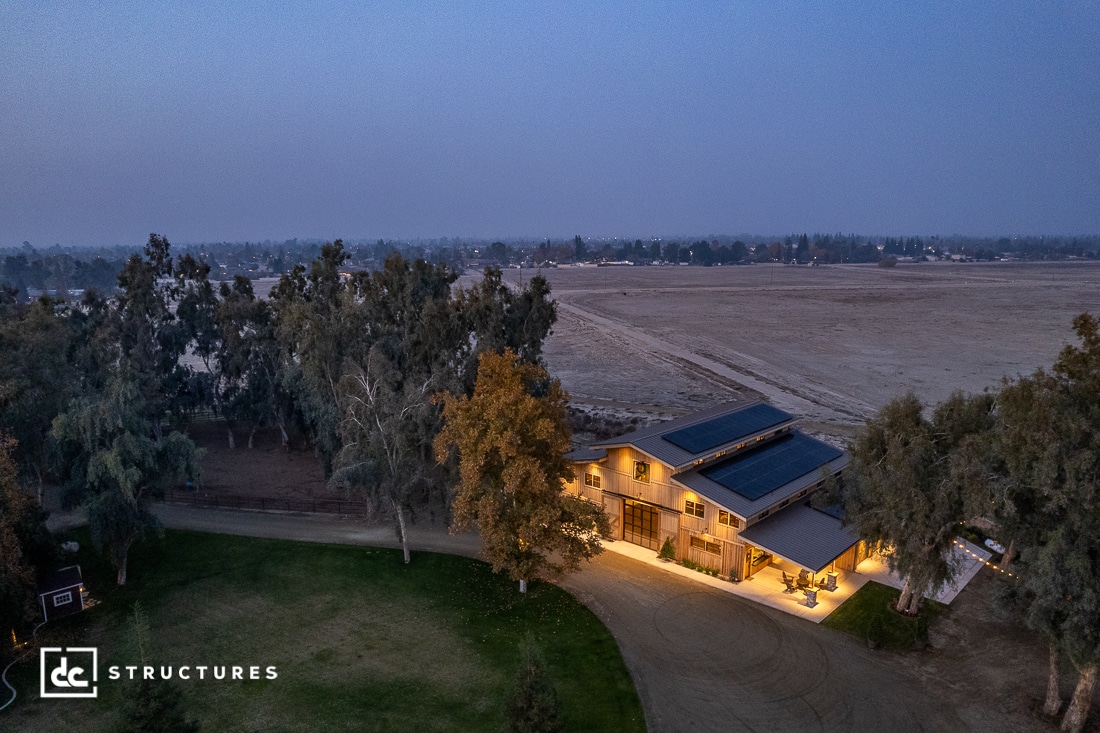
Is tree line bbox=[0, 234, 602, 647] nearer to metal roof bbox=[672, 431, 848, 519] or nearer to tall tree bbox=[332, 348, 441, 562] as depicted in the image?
tall tree bbox=[332, 348, 441, 562]

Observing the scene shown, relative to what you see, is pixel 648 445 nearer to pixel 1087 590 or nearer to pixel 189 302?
pixel 1087 590

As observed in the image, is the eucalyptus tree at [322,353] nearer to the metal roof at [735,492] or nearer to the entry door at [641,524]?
the entry door at [641,524]

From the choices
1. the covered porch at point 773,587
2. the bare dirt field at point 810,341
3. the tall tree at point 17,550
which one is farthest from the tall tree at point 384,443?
the bare dirt field at point 810,341

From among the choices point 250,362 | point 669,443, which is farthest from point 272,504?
point 669,443

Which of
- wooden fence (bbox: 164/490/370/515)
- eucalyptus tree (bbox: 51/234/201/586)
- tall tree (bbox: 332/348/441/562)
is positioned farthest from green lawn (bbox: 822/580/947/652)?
eucalyptus tree (bbox: 51/234/201/586)

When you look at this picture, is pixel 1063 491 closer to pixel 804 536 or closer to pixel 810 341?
pixel 804 536

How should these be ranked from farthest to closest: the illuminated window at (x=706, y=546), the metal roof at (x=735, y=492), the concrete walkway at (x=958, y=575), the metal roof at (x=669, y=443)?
1. the metal roof at (x=669, y=443)
2. the illuminated window at (x=706, y=546)
3. the metal roof at (x=735, y=492)
4. the concrete walkway at (x=958, y=575)
